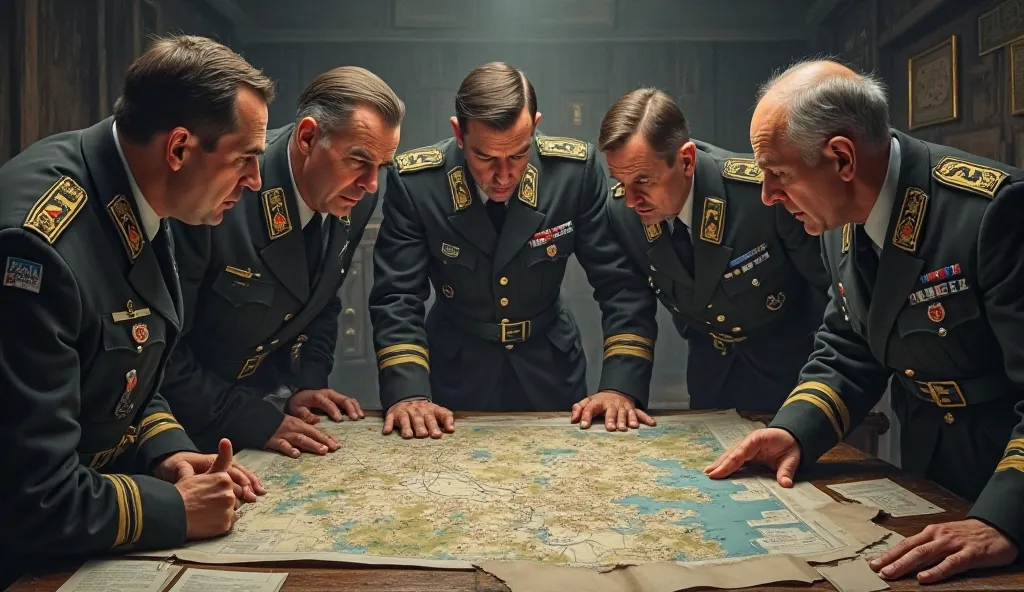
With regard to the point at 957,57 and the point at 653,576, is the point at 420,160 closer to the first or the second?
the point at 653,576

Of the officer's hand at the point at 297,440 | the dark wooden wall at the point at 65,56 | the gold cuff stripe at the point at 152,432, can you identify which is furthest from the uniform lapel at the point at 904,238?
the dark wooden wall at the point at 65,56

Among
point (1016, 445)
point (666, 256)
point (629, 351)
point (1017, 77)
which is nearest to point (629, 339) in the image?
point (629, 351)

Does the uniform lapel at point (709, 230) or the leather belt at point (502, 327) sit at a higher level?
the uniform lapel at point (709, 230)

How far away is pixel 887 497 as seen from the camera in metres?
1.75

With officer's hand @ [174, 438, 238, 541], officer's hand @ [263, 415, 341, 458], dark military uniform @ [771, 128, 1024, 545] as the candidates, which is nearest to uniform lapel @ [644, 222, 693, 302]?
dark military uniform @ [771, 128, 1024, 545]

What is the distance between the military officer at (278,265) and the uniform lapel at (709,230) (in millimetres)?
979

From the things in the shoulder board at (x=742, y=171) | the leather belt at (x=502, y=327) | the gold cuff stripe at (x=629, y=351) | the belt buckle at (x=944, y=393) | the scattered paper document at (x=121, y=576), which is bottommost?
the scattered paper document at (x=121, y=576)

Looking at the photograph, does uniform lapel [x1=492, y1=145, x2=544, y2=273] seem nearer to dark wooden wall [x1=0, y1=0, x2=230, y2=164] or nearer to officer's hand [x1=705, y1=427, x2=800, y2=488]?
officer's hand [x1=705, y1=427, x2=800, y2=488]

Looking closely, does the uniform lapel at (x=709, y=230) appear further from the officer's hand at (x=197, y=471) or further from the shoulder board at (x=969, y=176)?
the officer's hand at (x=197, y=471)

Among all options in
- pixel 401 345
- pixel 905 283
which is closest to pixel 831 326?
pixel 905 283

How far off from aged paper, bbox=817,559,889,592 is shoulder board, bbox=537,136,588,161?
1842 mm

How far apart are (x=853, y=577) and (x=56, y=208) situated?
149cm

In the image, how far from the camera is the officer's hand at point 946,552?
1.37 m

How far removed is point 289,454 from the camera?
83.4 inches
